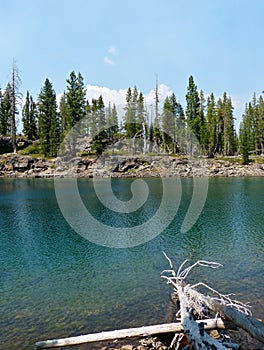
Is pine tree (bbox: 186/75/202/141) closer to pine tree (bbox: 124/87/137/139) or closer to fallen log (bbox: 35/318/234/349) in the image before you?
pine tree (bbox: 124/87/137/139)

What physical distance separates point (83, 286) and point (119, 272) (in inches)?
80.8

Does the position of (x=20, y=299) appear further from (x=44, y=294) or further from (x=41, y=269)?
(x=41, y=269)

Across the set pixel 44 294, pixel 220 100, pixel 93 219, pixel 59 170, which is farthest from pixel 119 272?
pixel 220 100

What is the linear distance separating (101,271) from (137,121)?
3068 inches

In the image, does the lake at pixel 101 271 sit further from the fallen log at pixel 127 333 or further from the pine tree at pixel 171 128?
the pine tree at pixel 171 128

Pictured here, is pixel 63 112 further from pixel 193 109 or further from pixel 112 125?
pixel 193 109

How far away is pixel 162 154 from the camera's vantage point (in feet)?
258

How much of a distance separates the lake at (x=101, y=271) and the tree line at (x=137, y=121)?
183 feet

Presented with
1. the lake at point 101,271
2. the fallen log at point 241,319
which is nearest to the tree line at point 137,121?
the lake at point 101,271

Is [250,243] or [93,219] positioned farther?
[93,219]

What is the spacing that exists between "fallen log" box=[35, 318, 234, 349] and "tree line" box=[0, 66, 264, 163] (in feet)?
231

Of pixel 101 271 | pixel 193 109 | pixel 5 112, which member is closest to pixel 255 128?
pixel 193 109

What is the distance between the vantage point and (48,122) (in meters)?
81.8

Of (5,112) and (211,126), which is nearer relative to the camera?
(5,112)
